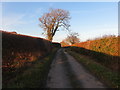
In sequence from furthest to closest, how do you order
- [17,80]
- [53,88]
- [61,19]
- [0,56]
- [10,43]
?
[61,19] < [10,43] < [0,56] < [17,80] < [53,88]

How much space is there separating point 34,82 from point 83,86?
8.82ft

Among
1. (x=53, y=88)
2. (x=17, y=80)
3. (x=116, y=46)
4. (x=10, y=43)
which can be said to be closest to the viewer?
(x=53, y=88)

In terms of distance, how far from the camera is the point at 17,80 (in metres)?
4.80

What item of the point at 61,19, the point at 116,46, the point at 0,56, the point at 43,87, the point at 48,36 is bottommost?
the point at 43,87

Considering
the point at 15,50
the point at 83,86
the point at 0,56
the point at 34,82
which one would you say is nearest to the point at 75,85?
the point at 83,86

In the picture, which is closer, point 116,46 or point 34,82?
point 34,82

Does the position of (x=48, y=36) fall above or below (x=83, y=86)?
above

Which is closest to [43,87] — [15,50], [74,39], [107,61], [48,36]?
[15,50]

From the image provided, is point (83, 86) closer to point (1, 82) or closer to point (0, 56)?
point (1, 82)

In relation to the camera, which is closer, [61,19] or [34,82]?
[34,82]

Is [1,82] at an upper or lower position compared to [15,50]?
lower

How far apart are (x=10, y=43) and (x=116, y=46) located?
10.2m

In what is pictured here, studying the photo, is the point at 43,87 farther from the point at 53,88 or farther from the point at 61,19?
the point at 61,19

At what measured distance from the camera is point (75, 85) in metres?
4.65
